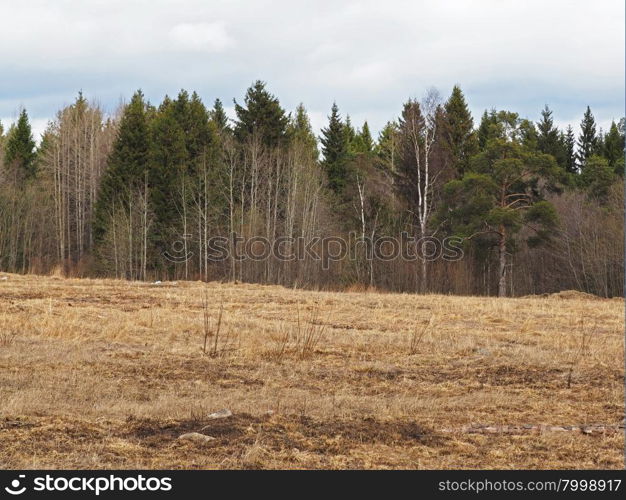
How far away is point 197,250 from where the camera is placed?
46.7 meters

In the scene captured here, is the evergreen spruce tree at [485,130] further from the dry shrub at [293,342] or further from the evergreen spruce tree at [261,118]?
the dry shrub at [293,342]

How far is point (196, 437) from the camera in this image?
7191 mm

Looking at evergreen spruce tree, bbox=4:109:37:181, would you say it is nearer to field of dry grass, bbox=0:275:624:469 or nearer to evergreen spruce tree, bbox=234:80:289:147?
evergreen spruce tree, bbox=234:80:289:147

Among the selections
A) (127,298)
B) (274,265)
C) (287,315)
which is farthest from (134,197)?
(287,315)

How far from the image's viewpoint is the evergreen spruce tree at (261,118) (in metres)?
49.9

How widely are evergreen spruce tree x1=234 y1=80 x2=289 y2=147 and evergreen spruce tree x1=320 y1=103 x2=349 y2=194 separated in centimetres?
909

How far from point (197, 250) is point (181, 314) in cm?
2895

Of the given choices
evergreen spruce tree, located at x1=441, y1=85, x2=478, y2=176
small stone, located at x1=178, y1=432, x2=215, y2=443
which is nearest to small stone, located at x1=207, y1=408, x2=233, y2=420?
small stone, located at x1=178, y1=432, x2=215, y2=443

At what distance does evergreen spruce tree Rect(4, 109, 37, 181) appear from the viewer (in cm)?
6115

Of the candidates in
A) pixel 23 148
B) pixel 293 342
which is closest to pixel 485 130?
pixel 23 148

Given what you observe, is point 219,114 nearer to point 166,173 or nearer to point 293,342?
point 166,173

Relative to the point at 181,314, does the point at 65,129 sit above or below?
above

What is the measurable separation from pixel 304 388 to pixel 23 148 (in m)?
58.9

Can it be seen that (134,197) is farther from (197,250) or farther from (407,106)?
(407,106)
